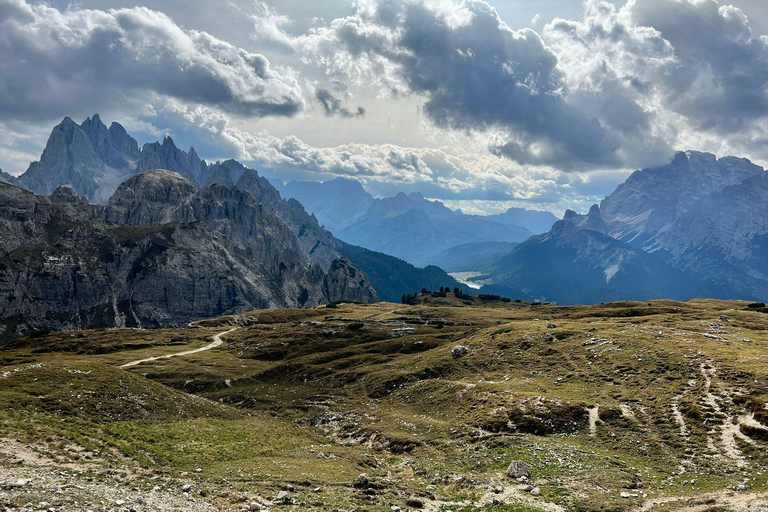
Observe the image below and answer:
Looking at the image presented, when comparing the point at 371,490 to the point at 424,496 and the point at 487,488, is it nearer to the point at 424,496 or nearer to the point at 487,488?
the point at 424,496

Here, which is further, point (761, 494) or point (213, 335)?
point (213, 335)

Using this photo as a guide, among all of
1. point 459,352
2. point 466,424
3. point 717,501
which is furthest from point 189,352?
point 717,501

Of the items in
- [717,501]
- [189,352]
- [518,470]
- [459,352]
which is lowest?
[189,352]

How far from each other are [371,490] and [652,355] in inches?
1777

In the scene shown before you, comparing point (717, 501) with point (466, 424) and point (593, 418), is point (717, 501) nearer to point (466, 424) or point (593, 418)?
point (593, 418)

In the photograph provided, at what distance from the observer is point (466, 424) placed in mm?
44875

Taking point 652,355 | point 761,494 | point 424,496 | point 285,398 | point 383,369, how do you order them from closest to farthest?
1. point 761,494
2. point 424,496
3. point 652,355
4. point 285,398
5. point 383,369

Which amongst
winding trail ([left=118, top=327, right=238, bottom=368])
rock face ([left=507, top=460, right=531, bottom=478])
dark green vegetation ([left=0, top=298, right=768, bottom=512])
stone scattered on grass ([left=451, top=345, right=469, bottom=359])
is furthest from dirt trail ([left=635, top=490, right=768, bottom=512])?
winding trail ([left=118, top=327, right=238, bottom=368])

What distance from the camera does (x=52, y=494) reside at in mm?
→ 20094

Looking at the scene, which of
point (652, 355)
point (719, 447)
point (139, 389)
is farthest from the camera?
point (652, 355)

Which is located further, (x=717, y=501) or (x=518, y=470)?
(x=518, y=470)

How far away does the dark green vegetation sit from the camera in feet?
91.1

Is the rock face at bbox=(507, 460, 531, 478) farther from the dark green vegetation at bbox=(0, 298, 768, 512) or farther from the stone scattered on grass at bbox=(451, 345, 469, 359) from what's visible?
the stone scattered on grass at bbox=(451, 345, 469, 359)

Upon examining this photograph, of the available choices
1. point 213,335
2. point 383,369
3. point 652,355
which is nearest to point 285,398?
point 383,369
